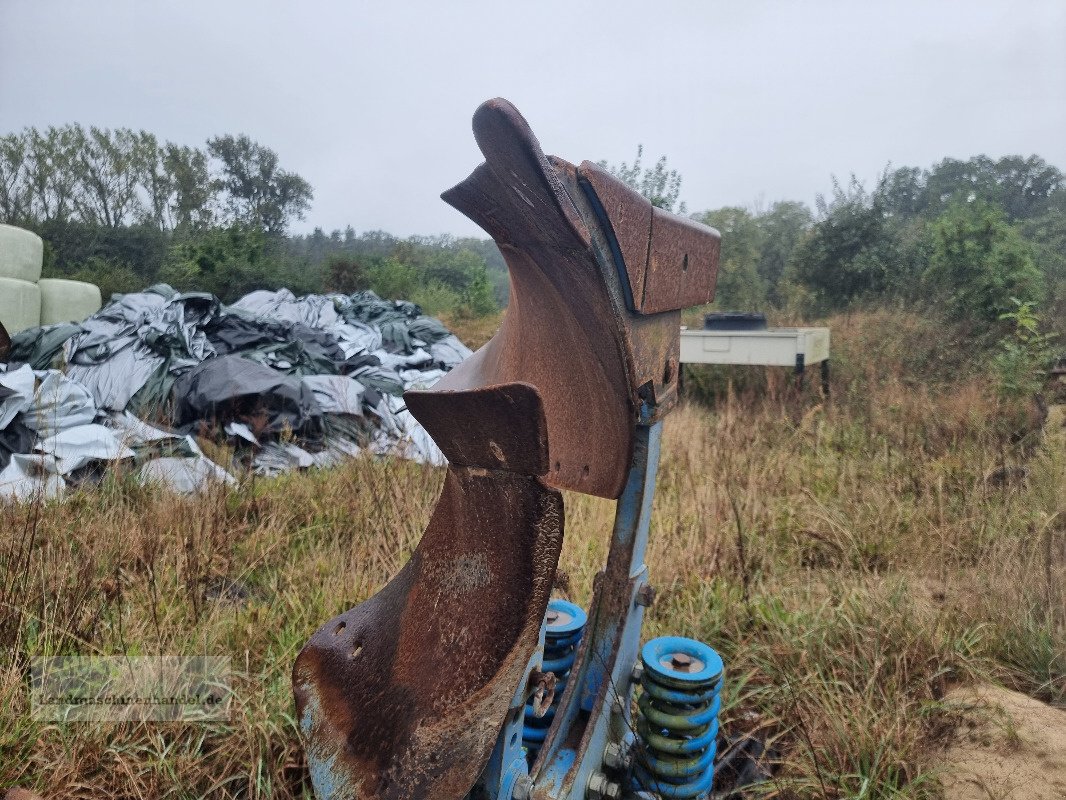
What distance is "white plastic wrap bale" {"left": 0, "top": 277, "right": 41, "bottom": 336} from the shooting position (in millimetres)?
7769

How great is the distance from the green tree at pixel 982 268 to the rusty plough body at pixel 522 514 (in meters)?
7.41

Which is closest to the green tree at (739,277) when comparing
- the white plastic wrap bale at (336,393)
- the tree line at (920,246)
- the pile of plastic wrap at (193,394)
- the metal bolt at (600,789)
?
the tree line at (920,246)

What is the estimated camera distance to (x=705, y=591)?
253 cm

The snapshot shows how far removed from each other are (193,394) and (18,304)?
4567 millimetres

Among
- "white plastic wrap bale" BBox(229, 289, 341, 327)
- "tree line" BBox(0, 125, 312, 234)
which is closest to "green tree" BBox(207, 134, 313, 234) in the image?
"tree line" BBox(0, 125, 312, 234)

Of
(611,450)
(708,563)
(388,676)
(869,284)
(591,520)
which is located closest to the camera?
(388,676)

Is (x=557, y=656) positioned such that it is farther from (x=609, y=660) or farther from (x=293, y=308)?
(x=293, y=308)

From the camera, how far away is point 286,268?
16.5m

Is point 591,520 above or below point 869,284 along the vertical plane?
below

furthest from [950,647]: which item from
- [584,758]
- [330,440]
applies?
[330,440]

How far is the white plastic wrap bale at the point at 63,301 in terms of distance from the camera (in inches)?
350

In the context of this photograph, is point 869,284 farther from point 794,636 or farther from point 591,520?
point 794,636

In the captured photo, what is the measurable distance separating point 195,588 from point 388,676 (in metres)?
1.50

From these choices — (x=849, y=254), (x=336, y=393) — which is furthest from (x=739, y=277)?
(x=336, y=393)
